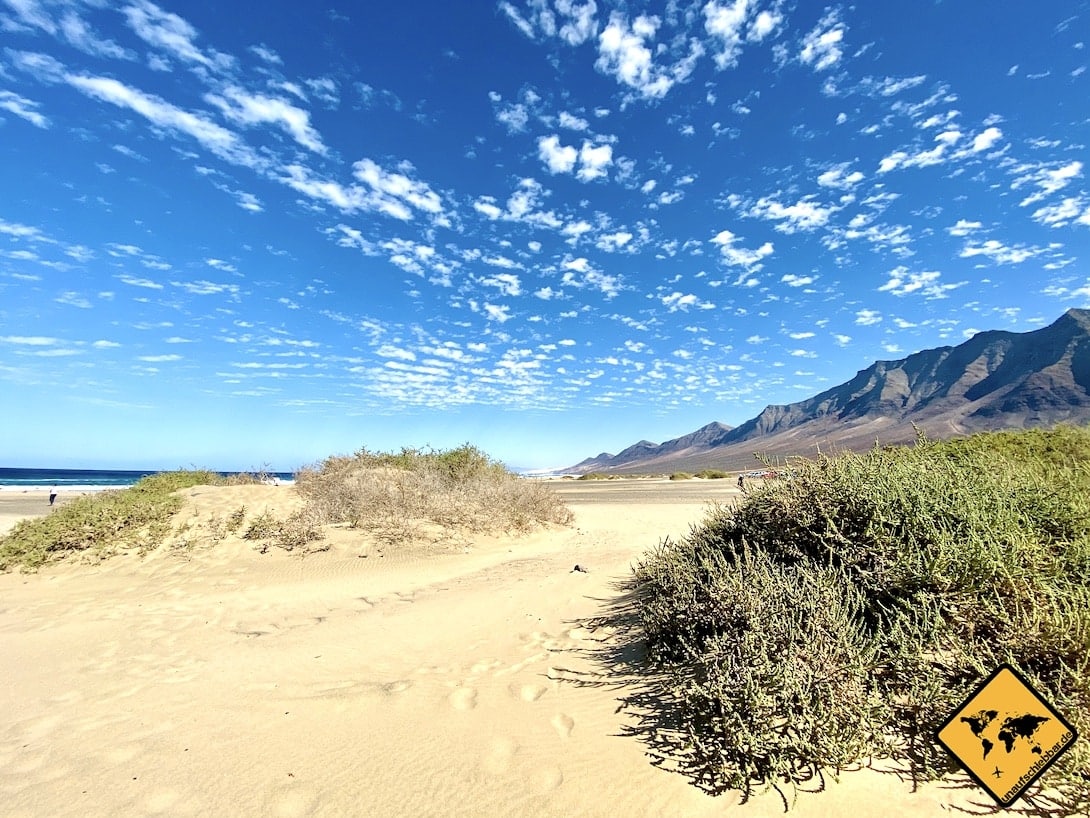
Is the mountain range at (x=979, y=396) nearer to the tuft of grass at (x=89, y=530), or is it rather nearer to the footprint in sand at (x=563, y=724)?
the tuft of grass at (x=89, y=530)

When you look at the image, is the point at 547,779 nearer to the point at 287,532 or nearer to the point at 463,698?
the point at 463,698

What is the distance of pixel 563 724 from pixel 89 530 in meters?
11.3

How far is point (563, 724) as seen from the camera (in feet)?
12.7

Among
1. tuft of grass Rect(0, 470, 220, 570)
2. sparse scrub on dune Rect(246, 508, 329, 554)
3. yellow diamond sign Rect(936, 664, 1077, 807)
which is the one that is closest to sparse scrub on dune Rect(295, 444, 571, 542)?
sparse scrub on dune Rect(246, 508, 329, 554)

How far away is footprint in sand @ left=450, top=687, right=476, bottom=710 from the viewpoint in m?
4.34

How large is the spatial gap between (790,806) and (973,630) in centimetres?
163

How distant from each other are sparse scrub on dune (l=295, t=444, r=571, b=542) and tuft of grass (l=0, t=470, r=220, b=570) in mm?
3085

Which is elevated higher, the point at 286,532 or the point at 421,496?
the point at 421,496

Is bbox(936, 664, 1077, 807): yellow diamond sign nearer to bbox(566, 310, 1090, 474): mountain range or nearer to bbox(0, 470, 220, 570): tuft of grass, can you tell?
bbox(0, 470, 220, 570): tuft of grass

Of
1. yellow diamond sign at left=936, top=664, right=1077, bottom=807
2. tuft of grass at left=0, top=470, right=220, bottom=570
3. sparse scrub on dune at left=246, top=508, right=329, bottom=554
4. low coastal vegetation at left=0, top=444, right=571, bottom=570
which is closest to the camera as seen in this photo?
yellow diamond sign at left=936, top=664, right=1077, bottom=807

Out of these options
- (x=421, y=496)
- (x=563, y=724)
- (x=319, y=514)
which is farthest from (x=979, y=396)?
(x=563, y=724)

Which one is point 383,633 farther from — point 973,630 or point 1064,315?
point 1064,315

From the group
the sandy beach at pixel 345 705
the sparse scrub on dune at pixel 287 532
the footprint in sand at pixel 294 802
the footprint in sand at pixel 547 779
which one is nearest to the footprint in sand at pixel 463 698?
the sandy beach at pixel 345 705

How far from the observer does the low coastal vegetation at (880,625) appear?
2959mm
